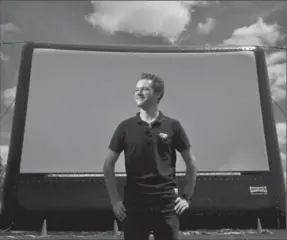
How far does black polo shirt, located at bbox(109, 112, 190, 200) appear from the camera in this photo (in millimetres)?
1835

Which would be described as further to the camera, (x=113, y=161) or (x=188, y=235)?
(x=188, y=235)

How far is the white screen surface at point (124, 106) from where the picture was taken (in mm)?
4871

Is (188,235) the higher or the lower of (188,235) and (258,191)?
the lower

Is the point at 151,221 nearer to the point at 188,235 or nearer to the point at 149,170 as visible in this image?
the point at 149,170

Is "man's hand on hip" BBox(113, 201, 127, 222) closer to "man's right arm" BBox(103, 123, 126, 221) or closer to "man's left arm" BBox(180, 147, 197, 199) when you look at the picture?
"man's right arm" BBox(103, 123, 126, 221)

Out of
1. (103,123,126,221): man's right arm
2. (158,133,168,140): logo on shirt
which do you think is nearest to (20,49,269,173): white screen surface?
(103,123,126,221): man's right arm

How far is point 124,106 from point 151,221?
3390mm

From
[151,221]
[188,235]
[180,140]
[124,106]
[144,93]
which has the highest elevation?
[124,106]

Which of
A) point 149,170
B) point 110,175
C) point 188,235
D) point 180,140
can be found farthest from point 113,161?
point 188,235

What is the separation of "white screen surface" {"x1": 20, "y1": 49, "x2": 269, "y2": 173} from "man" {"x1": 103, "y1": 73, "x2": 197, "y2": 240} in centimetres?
285

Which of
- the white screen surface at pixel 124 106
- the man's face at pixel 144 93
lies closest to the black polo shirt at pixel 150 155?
the man's face at pixel 144 93

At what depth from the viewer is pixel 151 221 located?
1.77 meters

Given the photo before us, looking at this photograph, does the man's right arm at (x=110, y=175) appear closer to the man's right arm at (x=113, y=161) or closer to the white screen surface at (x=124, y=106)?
the man's right arm at (x=113, y=161)

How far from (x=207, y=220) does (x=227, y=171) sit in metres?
0.74
